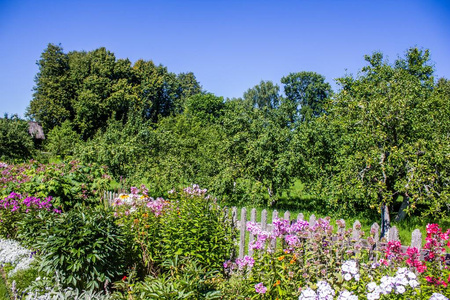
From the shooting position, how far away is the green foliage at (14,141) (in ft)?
65.9

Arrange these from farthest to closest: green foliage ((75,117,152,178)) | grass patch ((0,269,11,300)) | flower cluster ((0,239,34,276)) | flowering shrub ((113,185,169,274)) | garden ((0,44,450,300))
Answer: green foliage ((75,117,152,178))
flower cluster ((0,239,34,276))
flowering shrub ((113,185,169,274))
grass patch ((0,269,11,300))
garden ((0,44,450,300))

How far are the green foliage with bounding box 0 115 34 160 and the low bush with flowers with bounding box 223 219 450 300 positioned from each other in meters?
20.6

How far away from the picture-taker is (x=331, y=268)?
127 inches

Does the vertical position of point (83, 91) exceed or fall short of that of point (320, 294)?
it exceeds it

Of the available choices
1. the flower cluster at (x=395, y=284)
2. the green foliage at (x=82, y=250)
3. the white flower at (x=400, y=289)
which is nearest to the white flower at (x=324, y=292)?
the flower cluster at (x=395, y=284)

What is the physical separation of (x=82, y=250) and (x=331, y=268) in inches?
106

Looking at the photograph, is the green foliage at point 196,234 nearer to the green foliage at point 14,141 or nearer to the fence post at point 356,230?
the fence post at point 356,230

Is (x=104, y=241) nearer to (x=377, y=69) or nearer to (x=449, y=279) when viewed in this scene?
(x=449, y=279)

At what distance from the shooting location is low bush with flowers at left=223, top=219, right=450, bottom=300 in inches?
106

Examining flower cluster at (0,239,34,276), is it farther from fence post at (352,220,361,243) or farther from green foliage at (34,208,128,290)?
fence post at (352,220,361,243)

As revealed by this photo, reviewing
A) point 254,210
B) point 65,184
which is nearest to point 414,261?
point 254,210

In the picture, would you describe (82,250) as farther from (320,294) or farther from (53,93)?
(53,93)

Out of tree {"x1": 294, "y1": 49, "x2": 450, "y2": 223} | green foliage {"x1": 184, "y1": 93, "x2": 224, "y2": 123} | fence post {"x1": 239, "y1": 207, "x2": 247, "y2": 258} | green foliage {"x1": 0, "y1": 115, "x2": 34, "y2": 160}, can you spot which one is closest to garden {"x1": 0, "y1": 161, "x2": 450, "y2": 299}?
fence post {"x1": 239, "y1": 207, "x2": 247, "y2": 258}

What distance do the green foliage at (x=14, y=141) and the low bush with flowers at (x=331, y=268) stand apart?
20562 mm
